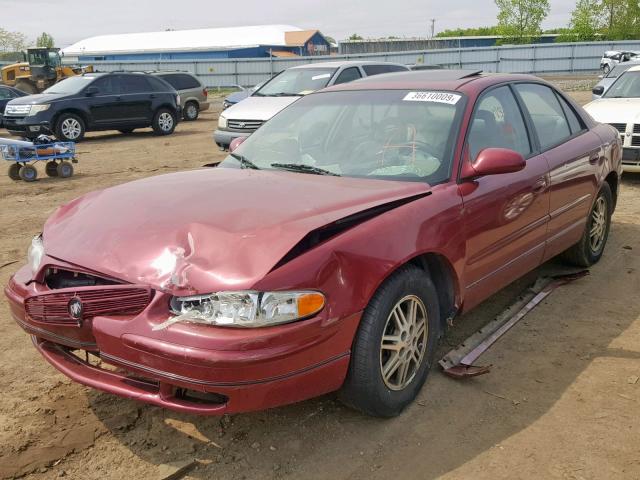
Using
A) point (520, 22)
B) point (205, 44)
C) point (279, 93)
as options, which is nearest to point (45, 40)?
point (205, 44)

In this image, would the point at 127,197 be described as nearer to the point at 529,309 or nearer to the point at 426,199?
the point at 426,199

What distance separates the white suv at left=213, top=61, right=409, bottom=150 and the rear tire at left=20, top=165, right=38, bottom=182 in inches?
122

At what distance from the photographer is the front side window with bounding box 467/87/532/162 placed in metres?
3.76

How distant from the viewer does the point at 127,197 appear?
329 centimetres

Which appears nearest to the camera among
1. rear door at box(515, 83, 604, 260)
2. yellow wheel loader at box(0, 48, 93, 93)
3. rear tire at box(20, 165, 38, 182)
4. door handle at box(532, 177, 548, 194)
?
door handle at box(532, 177, 548, 194)

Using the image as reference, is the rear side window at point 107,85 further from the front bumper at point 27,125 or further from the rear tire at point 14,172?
the rear tire at point 14,172

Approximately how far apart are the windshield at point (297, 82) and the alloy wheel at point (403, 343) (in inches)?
349

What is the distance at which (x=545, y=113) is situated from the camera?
4.61 meters

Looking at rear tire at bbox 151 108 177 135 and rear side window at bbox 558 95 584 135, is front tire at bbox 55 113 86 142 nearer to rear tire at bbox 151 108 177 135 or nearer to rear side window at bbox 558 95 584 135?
rear tire at bbox 151 108 177 135

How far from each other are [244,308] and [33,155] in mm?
8818

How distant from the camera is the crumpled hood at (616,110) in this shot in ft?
27.9

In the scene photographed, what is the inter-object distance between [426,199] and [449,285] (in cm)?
51

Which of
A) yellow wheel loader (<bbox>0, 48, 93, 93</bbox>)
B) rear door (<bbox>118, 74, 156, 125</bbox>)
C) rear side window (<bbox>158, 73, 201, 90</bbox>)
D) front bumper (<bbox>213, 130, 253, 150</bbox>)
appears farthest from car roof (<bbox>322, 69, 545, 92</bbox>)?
yellow wheel loader (<bbox>0, 48, 93, 93</bbox>)

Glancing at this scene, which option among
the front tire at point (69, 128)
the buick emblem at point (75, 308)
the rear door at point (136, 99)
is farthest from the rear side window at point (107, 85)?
the buick emblem at point (75, 308)
